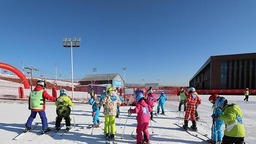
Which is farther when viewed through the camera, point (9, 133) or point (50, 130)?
point (50, 130)

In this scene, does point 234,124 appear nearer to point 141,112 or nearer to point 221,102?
point 221,102

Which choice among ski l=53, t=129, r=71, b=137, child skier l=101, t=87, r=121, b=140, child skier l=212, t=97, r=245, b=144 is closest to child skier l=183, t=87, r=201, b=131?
child skier l=101, t=87, r=121, b=140

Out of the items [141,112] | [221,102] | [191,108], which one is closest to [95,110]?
[141,112]

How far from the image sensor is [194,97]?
25.3 ft

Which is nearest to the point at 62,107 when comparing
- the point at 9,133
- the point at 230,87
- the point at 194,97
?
the point at 9,133

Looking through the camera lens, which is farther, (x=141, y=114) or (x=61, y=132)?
(x=61, y=132)

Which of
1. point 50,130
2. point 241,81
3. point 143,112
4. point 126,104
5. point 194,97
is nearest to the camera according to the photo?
point 143,112

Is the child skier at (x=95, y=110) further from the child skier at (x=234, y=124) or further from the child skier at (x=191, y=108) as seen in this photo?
the child skier at (x=234, y=124)

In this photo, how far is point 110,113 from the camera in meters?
6.02

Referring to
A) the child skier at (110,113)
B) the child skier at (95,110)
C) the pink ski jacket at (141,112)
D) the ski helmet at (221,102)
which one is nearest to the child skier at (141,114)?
the pink ski jacket at (141,112)

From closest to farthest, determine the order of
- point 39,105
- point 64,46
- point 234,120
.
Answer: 1. point 234,120
2. point 39,105
3. point 64,46

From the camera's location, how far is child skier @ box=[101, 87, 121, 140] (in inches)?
238

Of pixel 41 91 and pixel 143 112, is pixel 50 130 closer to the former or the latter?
pixel 41 91

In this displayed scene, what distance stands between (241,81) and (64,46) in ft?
135
